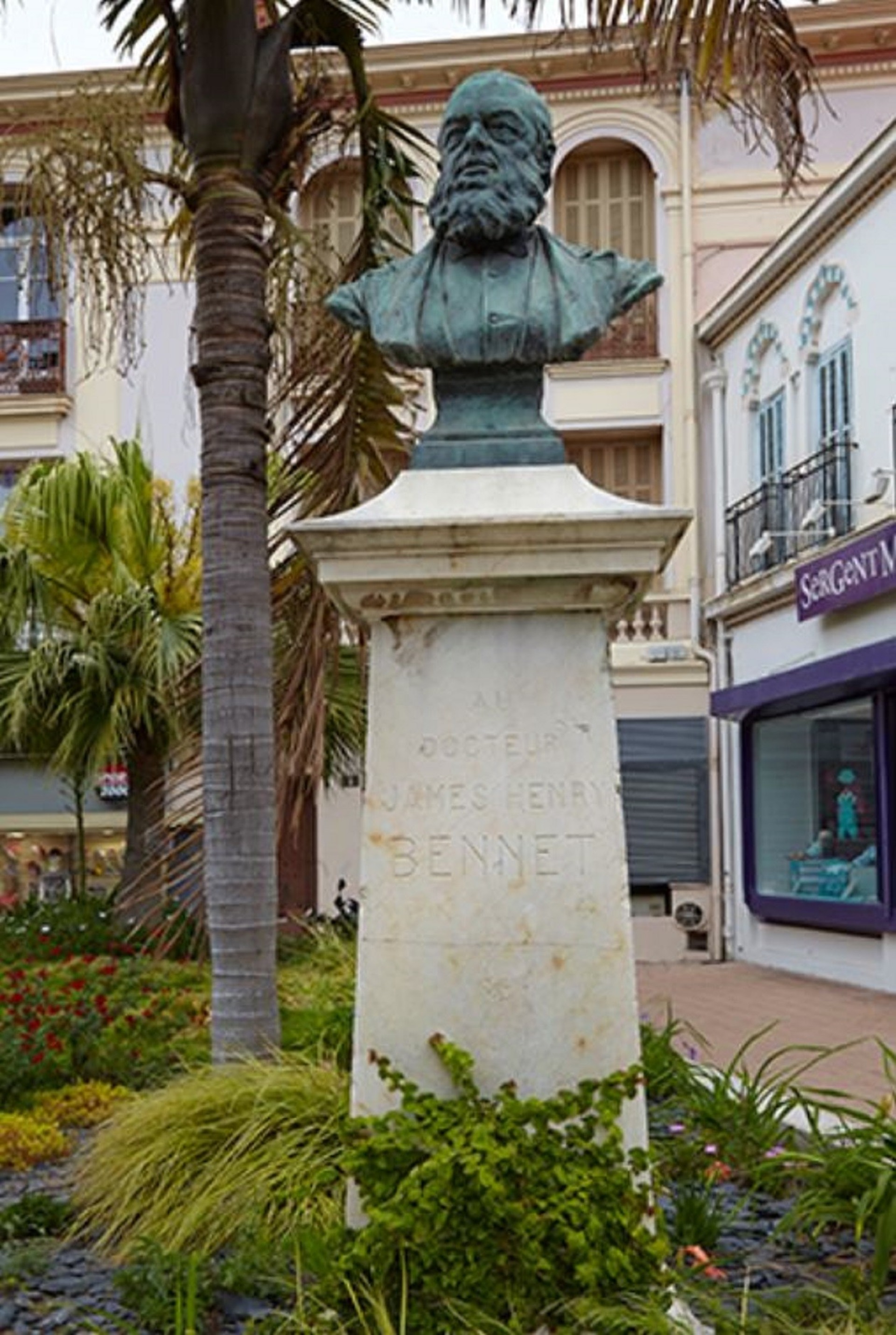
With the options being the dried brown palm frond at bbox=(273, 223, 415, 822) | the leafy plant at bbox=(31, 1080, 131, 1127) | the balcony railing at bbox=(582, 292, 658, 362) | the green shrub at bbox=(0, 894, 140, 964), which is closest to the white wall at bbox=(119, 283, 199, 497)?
the balcony railing at bbox=(582, 292, 658, 362)

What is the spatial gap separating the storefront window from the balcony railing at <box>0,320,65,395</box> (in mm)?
10006

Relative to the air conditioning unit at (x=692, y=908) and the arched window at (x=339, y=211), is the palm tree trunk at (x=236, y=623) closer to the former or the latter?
the arched window at (x=339, y=211)

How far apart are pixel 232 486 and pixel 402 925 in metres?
3.24

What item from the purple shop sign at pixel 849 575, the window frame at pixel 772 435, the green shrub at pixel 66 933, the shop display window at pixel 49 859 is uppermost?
the window frame at pixel 772 435

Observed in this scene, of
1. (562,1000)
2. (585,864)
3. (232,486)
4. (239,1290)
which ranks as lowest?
(239,1290)

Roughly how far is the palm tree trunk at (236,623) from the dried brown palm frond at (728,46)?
1517 mm

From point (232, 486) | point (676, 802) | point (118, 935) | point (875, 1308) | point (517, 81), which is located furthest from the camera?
point (676, 802)

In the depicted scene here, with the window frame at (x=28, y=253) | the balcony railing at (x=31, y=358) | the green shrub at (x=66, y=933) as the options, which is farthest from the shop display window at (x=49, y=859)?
the window frame at (x=28, y=253)

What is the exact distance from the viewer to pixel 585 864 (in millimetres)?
4211

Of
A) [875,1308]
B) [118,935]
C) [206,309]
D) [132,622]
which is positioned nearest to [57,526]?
[132,622]

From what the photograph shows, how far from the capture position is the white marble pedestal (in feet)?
13.8

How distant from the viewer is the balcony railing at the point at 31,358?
2084 cm

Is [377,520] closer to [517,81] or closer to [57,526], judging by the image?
[517,81]

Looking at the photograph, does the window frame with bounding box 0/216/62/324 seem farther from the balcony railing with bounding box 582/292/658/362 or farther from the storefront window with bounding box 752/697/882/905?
the storefront window with bounding box 752/697/882/905
